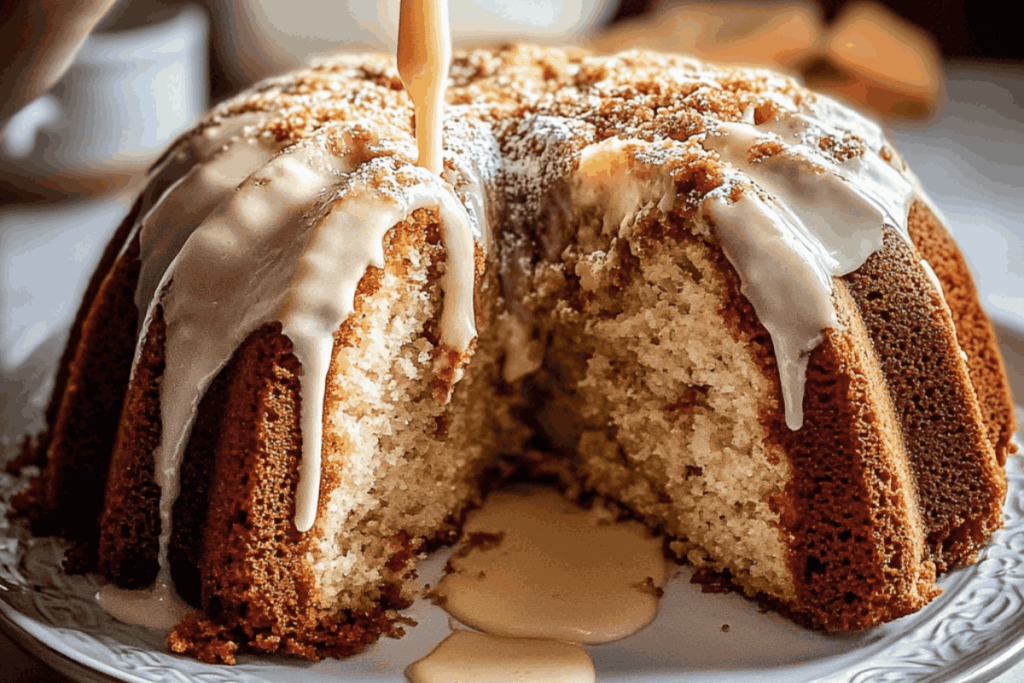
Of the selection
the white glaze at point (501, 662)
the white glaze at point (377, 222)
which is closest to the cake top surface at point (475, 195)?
the white glaze at point (377, 222)

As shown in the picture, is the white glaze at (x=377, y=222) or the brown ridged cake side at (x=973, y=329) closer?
the white glaze at (x=377, y=222)

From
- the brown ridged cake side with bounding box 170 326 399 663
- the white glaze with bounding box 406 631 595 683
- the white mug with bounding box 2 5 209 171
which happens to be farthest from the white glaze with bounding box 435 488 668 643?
the white mug with bounding box 2 5 209 171

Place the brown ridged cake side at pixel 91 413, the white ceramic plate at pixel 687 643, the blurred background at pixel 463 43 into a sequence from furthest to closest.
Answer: the blurred background at pixel 463 43 < the brown ridged cake side at pixel 91 413 < the white ceramic plate at pixel 687 643

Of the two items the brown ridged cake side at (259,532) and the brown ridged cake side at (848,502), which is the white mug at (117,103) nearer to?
the brown ridged cake side at (259,532)

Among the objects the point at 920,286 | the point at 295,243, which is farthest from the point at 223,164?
the point at 920,286

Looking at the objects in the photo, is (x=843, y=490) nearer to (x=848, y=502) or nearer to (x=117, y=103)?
(x=848, y=502)

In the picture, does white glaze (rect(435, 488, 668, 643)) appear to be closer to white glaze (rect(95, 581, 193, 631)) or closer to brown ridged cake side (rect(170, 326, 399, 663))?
brown ridged cake side (rect(170, 326, 399, 663))

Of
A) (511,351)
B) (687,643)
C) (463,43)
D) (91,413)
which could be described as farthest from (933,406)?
(463,43)
